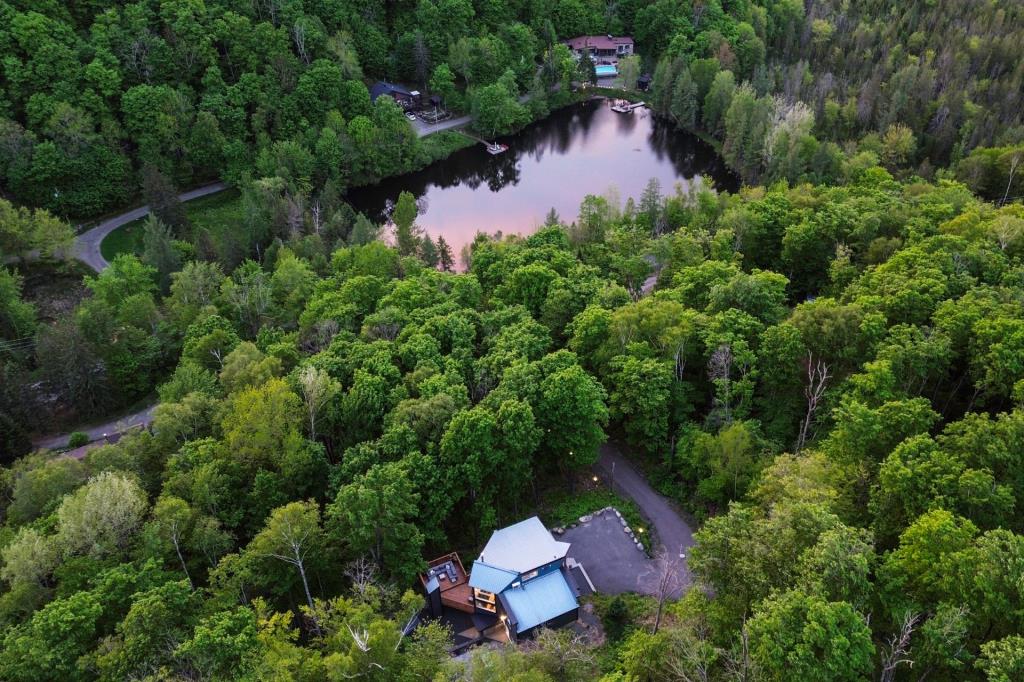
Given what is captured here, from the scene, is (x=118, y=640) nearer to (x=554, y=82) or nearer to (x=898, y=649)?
(x=898, y=649)

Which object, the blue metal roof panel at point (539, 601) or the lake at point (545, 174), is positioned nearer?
the blue metal roof panel at point (539, 601)

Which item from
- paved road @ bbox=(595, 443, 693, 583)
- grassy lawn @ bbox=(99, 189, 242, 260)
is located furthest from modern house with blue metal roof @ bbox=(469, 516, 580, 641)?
grassy lawn @ bbox=(99, 189, 242, 260)

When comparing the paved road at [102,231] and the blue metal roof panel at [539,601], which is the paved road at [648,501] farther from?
the paved road at [102,231]

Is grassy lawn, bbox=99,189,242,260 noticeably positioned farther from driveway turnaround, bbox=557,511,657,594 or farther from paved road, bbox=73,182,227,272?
driveway turnaround, bbox=557,511,657,594

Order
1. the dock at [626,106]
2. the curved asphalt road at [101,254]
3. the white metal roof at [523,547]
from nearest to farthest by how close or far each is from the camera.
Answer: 1. the white metal roof at [523,547]
2. the curved asphalt road at [101,254]
3. the dock at [626,106]

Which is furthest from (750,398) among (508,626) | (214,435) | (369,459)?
(214,435)

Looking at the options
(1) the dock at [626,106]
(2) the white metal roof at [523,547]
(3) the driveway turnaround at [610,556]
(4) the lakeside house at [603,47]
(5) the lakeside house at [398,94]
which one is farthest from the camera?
(4) the lakeside house at [603,47]

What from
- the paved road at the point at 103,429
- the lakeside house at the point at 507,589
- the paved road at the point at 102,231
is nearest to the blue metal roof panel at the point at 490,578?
the lakeside house at the point at 507,589
